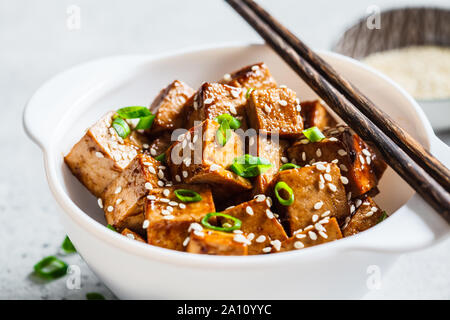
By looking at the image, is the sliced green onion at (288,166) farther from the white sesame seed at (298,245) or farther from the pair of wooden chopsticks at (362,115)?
the white sesame seed at (298,245)

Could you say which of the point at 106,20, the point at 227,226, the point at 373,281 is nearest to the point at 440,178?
the point at 373,281

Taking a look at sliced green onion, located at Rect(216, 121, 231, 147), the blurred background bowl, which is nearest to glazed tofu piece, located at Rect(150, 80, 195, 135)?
sliced green onion, located at Rect(216, 121, 231, 147)

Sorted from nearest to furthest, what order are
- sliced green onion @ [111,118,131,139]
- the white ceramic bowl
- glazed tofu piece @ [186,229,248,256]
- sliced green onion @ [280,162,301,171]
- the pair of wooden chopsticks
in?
the white ceramic bowl < glazed tofu piece @ [186,229,248,256] < the pair of wooden chopsticks < sliced green onion @ [280,162,301,171] < sliced green onion @ [111,118,131,139]

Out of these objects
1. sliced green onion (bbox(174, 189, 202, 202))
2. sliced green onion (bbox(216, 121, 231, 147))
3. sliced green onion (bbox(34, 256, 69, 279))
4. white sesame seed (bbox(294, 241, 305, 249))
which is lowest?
sliced green onion (bbox(34, 256, 69, 279))

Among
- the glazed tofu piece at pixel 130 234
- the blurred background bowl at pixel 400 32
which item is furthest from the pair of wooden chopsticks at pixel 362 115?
the blurred background bowl at pixel 400 32

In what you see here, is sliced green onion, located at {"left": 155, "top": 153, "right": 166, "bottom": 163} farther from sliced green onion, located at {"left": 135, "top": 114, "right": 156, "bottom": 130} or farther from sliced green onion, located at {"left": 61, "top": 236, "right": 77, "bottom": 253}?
sliced green onion, located at {"left": 61, "top": 236, "right": 77, "bottom": 253}

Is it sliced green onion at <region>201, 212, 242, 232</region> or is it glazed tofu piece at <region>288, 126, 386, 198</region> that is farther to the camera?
glazed tofu piece at <region>288, 126, 386, 198</region>

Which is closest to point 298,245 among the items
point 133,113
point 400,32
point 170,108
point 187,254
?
point 187,254

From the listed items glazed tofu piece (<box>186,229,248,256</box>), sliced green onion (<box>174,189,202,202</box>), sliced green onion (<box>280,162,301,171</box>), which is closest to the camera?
glazed tofu piece (<box>186,229,248,256</box>)
